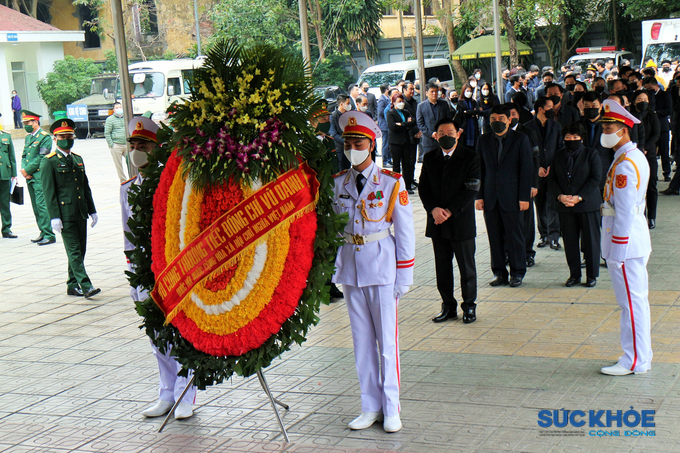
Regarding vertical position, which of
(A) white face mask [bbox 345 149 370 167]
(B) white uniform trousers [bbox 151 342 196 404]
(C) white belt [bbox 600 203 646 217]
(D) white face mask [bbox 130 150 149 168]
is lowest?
(B) white uniform trousers [bbox 151 342 196 404]

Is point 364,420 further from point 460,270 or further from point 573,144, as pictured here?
point 573,144

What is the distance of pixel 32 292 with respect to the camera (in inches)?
371

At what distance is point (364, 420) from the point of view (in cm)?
489

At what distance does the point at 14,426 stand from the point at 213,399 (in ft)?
4.40

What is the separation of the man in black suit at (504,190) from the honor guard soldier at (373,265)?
3422 millimetres

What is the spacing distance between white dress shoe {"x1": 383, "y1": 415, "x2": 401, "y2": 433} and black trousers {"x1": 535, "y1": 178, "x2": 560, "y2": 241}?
5515 millimetres

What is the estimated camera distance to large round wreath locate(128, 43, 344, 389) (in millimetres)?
4527

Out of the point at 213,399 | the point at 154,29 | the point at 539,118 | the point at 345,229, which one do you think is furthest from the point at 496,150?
the point at 154,29

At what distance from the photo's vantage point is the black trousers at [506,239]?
8211mm

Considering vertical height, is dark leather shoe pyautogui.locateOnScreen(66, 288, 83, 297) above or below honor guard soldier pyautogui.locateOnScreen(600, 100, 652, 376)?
below

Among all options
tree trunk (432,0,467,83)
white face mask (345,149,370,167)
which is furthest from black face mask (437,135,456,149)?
tree trunk (432,0,467,83)

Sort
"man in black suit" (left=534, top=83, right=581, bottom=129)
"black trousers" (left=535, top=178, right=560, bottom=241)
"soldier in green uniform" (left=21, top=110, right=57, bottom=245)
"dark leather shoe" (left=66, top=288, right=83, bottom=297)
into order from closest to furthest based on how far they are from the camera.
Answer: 1. "dark leather shoe" (left=66, top=288, right=83, bottom=297)
2. "black trousers" (left=535, top=178, right=560, bottom=241)
3. "man in black suit" (left=534, top=83, right=581, bottom=129)
4. "soldier in green uniform" (left=21, top=110, right=57, bottom=245)

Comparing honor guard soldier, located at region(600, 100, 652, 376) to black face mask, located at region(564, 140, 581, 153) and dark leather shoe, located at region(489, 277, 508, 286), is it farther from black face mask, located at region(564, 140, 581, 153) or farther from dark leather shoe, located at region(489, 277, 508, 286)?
dark leather shoe, located at region(489, 277, 508, 286)

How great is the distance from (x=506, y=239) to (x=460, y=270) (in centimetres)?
130
